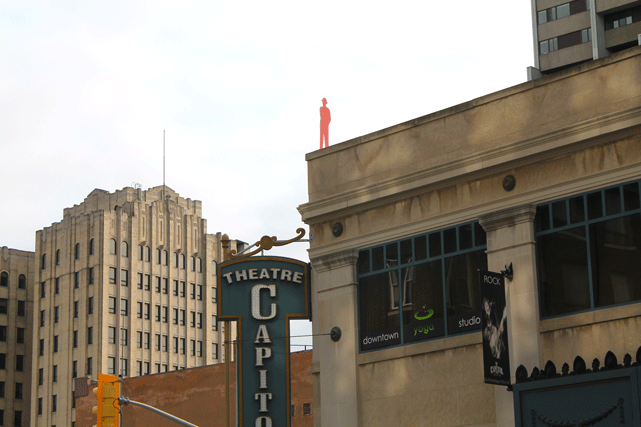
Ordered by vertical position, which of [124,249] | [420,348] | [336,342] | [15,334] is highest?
[124,249]

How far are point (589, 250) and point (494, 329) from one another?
271cm

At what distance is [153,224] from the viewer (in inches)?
5094

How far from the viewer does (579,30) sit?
94750 mm

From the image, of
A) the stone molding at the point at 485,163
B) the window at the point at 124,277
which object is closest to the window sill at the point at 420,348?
the stone molding at the point at 485,163

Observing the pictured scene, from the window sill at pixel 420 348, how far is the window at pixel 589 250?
1967 mm

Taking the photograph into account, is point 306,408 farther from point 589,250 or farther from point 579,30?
point 579,30

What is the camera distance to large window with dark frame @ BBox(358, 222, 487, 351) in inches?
1055

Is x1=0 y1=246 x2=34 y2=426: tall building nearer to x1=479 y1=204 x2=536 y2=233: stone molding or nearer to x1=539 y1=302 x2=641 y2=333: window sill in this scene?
x1=479 y1=204 x2=536 y2=233: stone molding

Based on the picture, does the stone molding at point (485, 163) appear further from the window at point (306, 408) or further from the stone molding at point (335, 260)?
the window at point (306, 408)

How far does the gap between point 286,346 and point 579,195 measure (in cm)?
985

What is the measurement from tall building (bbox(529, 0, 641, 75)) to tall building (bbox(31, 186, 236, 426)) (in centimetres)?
4614

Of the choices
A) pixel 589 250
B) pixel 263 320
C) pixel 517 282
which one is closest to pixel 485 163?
pixel 517 282

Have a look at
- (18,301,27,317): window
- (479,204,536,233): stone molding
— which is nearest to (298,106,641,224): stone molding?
(479,204,536,233): stone molding

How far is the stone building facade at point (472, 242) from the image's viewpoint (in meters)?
24.4
